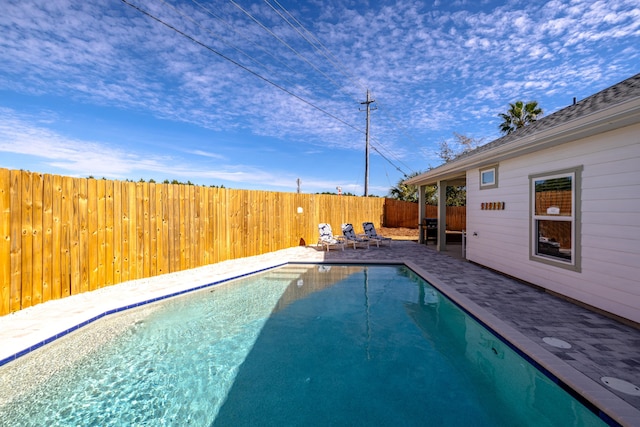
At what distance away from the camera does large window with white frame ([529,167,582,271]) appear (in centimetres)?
468

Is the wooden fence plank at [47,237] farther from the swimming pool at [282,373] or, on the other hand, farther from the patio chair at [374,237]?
the patio chair at [374,237]

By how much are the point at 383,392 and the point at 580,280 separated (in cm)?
405

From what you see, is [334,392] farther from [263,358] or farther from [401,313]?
[401,313]

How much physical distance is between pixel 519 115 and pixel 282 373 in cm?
2307

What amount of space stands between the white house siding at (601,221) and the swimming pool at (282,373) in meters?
2.01

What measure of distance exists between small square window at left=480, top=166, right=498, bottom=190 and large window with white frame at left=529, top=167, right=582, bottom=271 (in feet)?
4.18

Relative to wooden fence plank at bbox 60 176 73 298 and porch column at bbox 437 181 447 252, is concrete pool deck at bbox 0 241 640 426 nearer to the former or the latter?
wooden fence plank at bbox 60 176 73 298

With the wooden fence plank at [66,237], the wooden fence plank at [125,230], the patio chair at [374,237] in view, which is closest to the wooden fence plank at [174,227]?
the wooden fence plank at [125,230]

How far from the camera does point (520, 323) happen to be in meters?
3.90

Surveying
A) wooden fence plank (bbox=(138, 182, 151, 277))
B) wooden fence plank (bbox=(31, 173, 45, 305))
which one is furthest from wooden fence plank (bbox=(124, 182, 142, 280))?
wooden fence plank (bbox=(31, 173, 45, 305))

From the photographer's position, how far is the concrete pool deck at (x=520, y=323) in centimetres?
255

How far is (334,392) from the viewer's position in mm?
2932

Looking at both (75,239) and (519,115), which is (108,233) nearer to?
(75,239)

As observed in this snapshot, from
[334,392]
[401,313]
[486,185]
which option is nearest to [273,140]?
[486,185]
